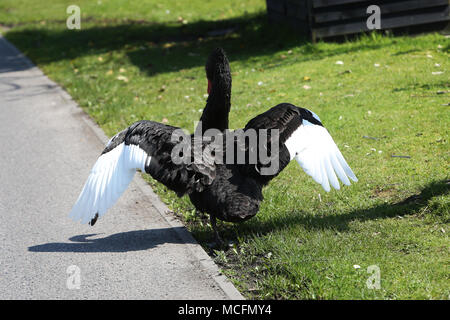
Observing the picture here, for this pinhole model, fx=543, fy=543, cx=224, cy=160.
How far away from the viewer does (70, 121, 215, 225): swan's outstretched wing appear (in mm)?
4520

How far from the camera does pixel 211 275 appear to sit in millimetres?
4379

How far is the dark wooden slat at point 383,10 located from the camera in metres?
10.8

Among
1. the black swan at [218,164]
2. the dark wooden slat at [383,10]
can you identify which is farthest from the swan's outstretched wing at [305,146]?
the dark wooden slat at [383,10]

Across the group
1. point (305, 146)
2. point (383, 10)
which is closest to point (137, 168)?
point (305, 146)

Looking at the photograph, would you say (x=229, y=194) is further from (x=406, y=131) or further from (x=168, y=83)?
(x=168, y=83)

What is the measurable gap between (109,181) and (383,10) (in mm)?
8091

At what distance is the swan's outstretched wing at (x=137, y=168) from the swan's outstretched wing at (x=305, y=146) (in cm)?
49

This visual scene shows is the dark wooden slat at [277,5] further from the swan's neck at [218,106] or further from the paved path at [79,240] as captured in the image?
the swan's neck at [218,106]

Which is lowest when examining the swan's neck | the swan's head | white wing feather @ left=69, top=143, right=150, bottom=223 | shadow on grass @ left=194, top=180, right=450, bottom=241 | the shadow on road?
the shadow on road

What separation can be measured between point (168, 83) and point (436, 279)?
25.1 feet

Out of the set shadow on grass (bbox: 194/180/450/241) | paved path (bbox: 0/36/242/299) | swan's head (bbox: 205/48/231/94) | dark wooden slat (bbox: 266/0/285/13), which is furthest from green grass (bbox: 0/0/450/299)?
swan's head (bbox: 205/48/231/94)

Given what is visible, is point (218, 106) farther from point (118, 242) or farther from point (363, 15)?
point (363, 15)

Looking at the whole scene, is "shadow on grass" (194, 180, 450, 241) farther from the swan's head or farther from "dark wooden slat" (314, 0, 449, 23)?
"dark wooden slat" (314, 0, 449, 23)
